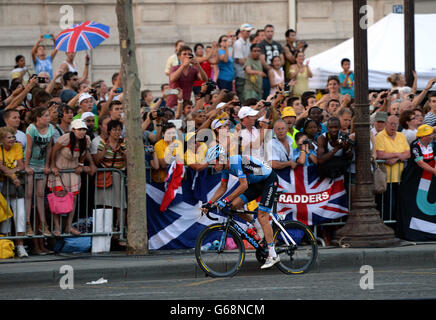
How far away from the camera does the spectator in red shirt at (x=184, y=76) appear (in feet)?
52.6

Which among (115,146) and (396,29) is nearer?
(115,146)

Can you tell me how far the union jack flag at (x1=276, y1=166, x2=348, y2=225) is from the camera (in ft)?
44.5

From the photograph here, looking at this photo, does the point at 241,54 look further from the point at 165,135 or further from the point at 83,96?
the point at 165,135

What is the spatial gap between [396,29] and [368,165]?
8171mm

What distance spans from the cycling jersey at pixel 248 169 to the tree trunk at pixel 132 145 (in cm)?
178

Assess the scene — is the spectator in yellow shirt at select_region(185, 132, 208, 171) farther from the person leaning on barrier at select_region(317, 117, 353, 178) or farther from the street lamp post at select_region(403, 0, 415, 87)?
the street lamp post at select_region(403, 0, 415, 87)

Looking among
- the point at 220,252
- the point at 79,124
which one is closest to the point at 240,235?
the point at 220,252

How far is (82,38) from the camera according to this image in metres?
15.6

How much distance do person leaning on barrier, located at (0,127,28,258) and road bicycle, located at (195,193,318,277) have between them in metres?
2.94

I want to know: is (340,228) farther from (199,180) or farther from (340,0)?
(340,0)

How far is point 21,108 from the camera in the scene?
1398cm

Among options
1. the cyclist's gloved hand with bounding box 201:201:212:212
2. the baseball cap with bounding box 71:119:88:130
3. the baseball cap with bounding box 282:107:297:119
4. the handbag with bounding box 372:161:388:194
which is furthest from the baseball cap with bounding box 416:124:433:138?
the baseball cap with bounding box 71:119:88:130

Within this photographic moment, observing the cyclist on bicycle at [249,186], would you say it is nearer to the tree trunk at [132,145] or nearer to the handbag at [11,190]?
the tree trunk at [132,145]
